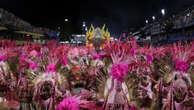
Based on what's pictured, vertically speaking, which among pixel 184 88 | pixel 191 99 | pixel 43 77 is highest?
pixel 43 77

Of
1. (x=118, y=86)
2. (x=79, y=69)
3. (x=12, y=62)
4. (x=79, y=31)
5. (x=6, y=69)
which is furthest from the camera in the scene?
(x=79, y=31)

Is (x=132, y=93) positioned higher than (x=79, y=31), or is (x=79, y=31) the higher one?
(x=79, y=31)

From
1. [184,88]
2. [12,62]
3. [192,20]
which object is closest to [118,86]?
[184,88]

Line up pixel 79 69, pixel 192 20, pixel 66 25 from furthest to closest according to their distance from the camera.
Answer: pixel 66 25, pixel 192 20, pixel 79 69

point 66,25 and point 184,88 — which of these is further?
point 66,25

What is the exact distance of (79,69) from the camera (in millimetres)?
6977

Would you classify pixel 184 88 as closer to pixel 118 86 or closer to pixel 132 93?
pixel 132 93

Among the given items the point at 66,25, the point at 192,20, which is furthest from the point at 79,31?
the point at 192,20

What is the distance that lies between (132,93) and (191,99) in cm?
87

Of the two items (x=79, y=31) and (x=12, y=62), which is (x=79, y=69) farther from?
(x=79, y=31)

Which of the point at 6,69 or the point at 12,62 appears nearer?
Answer: the point at 6,69

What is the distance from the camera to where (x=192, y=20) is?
34562 mm

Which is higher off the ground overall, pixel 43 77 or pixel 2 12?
pixel 2 12

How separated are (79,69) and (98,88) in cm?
511
